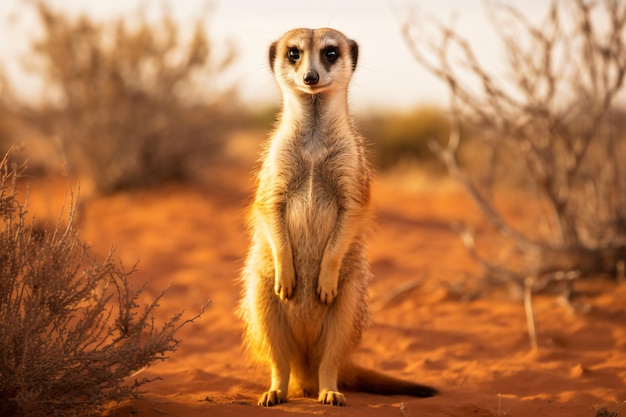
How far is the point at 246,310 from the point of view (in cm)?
396

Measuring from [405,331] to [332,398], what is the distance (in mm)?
2083

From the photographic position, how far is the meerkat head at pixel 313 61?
370cm

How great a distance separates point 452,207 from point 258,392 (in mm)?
7940

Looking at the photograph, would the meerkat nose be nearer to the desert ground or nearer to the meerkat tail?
the desert ground

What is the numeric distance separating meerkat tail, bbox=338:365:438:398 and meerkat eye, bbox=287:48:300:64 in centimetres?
161

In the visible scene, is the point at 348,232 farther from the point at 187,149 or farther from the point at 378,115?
the point at 378,115

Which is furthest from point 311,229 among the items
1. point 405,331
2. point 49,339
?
point 405,331

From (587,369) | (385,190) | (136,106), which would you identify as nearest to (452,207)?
(385,190)

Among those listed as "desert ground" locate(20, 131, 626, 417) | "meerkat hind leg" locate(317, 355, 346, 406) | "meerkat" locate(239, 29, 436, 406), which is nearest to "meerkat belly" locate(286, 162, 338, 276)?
"meerkat" locate(239, 29, 436, 406)

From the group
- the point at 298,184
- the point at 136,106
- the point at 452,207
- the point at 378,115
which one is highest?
the point at 378,115

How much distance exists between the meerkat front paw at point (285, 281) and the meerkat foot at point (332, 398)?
50cm

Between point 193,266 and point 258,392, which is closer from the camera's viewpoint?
point 258,392

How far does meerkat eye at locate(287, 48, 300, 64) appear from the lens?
12.7 feet

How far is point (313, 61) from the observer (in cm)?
375
